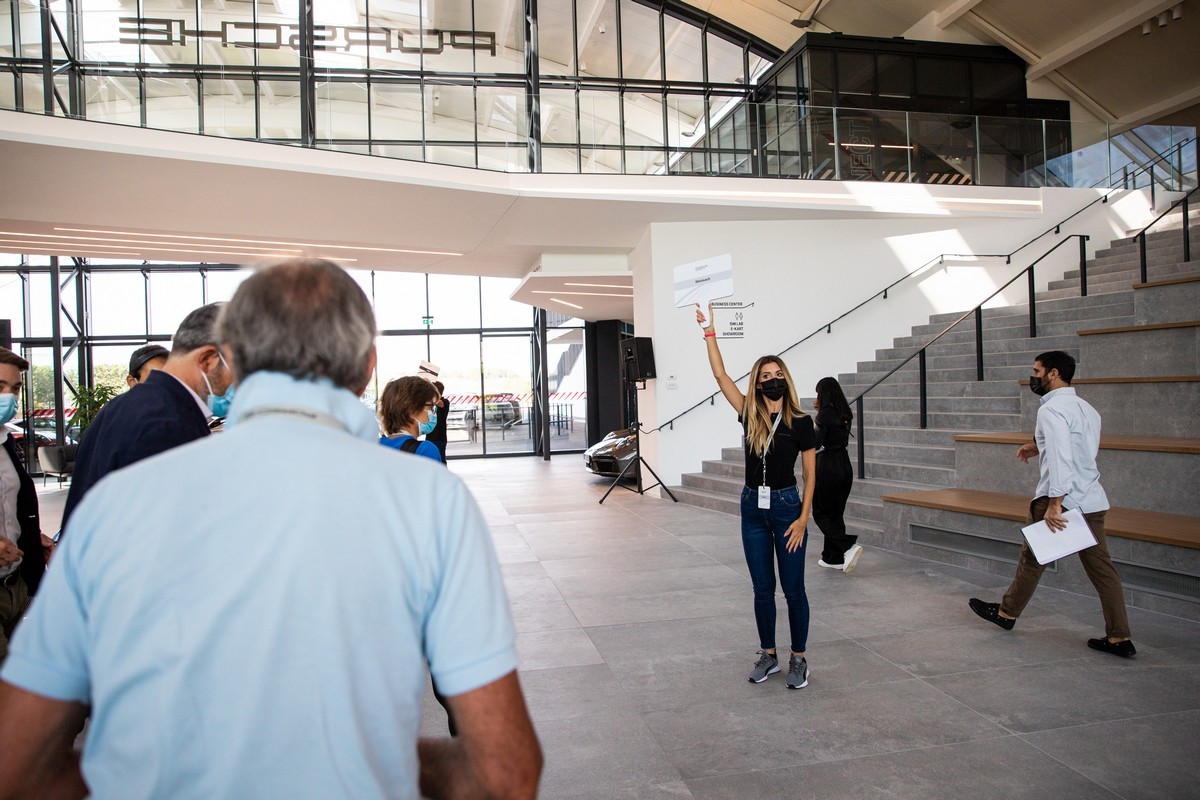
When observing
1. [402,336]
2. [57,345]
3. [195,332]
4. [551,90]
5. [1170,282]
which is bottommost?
[195,332]

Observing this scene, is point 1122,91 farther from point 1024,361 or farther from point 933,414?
point 933,414

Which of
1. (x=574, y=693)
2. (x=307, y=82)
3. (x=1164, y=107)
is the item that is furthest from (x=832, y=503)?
(x=1164, y=107)

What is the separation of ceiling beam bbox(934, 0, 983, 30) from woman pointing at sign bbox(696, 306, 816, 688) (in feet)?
43.5

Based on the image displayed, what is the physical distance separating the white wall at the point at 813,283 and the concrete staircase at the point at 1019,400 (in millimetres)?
411

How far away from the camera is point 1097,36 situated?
1377 centimetres

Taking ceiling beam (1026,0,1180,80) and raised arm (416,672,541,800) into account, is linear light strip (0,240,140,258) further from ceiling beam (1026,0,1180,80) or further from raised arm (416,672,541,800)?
ceiling beam (1026,0,1180,80)

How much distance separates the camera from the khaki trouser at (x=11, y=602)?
2.90 metres

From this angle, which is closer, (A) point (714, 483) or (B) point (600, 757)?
(B) point (600, 757)

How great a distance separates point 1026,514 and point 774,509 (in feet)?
9.31

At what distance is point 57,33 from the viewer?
27.2 ft

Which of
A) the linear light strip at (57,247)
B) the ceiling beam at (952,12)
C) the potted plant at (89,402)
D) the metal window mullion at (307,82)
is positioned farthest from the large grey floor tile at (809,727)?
the potted plant at (89,402)

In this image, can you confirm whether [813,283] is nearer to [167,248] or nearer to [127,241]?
[167,248]

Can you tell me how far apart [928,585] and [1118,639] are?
5.25ft

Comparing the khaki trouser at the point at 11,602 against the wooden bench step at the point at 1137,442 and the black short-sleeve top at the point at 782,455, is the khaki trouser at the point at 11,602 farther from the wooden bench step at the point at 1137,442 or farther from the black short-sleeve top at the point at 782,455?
the wooden bench step at the point at 1137,442
